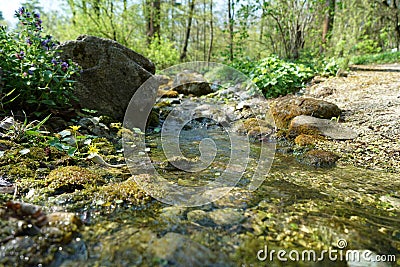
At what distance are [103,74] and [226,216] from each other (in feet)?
11.6

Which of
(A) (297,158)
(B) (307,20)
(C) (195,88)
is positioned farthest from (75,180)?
(B) (307,20)

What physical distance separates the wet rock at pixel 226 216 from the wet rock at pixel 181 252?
273mm

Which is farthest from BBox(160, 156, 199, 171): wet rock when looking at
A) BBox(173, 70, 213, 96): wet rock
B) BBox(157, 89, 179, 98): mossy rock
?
BBox(173, 70, 213, 96): wet rock

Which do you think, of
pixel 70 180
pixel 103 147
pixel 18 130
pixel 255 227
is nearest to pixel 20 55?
pixel 18 130

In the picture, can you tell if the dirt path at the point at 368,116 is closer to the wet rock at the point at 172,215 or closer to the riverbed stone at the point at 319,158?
the riverbed stone at the point at 319,158

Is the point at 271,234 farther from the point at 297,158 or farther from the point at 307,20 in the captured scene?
the point at 307,20

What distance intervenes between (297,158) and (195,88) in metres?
4.63

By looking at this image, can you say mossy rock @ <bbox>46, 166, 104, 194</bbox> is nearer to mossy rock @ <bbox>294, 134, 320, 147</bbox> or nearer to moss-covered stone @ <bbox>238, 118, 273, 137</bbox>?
mossy rock @ <bbox>294, 134, 320, 147</bbox>

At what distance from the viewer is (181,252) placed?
1.21m

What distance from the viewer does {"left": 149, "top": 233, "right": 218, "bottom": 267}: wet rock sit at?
1.17 meters

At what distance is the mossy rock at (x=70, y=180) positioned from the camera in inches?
73.1

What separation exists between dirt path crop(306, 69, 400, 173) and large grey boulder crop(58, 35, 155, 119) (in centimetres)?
316

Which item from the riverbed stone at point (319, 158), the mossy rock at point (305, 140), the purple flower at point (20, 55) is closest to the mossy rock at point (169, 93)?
the purple flower at point (20, 55)

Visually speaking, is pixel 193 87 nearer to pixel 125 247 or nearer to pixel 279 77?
pixel 279 77
